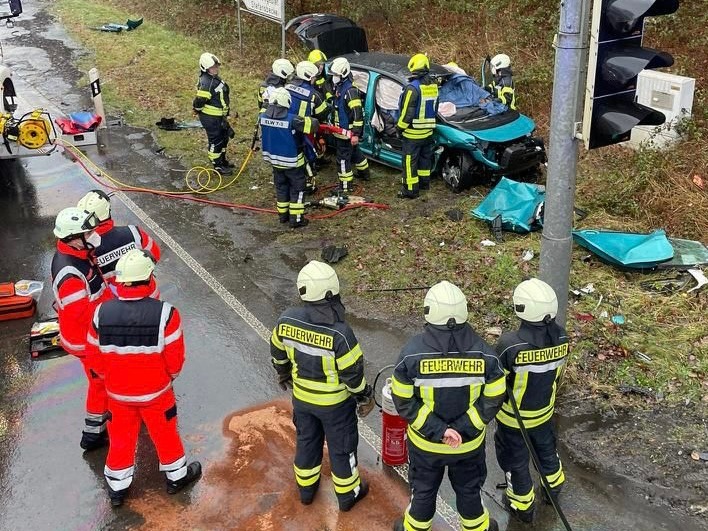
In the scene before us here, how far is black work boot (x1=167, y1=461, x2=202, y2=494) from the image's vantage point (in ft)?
16.1

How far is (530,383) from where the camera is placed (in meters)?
4.23

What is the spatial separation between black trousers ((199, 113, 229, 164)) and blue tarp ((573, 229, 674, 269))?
5.64m

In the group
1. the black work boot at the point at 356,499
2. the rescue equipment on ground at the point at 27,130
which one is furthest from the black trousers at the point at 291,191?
the black work boot at the point at 356,499

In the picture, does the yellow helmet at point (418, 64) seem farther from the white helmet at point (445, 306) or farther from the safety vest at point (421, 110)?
the white helmet at point (445, 306)

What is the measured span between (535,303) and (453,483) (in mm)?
1191

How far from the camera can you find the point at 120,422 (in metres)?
4.67

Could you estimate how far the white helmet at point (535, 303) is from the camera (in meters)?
4.12

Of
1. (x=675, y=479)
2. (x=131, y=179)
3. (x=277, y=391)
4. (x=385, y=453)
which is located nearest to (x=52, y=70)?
(x=131, y=179)

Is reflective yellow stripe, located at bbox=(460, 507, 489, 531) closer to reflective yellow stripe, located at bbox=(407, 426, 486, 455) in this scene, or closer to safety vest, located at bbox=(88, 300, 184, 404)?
reflective yellow stripe, located at bbox=(407, 426, 486, 455)

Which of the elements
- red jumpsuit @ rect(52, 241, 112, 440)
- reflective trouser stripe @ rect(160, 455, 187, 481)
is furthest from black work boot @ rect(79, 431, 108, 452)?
reflective trouser stripe @ rect(160, 455, 187, 481)

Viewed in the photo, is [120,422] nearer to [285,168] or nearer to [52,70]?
[285,168]

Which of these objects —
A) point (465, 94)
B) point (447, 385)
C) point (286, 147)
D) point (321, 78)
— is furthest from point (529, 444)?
point (321, 78)

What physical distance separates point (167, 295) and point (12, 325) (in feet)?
5.19

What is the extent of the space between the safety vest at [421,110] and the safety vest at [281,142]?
153 cm
